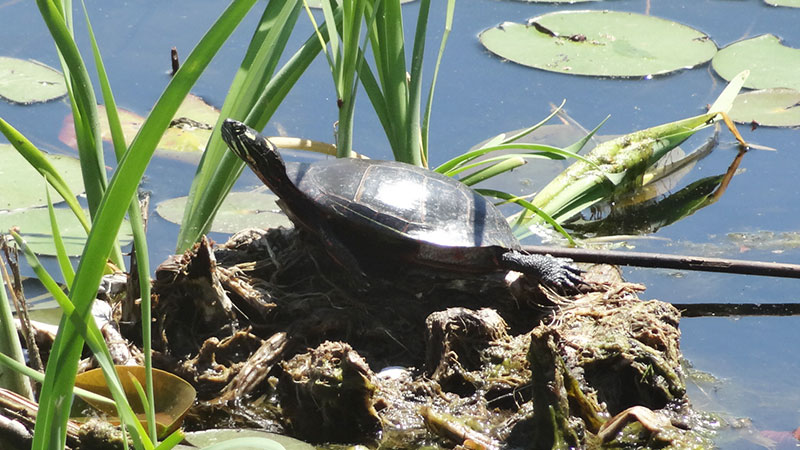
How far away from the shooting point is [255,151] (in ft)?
8.18

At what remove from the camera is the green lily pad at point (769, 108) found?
12.7 ft

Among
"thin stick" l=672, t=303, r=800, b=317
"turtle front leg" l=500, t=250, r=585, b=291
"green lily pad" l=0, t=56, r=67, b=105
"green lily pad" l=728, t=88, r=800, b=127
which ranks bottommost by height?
"thin stick" l=672, t=303, r=800, b=317

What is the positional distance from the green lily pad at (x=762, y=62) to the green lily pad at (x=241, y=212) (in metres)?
2.32

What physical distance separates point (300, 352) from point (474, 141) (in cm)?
161

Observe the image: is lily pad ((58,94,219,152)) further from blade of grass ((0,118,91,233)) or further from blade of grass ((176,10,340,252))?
blade of grass ((0,118,91,233))

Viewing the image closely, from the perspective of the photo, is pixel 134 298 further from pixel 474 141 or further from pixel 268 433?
pixel 474 141

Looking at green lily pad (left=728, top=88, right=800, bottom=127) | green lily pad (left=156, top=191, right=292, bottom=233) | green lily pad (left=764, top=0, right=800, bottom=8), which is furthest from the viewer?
green lily pad (left=764, top=0, right=800, bottom=8)

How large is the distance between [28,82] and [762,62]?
3529 millimetres

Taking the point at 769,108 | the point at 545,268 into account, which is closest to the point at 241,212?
the point at 545,268

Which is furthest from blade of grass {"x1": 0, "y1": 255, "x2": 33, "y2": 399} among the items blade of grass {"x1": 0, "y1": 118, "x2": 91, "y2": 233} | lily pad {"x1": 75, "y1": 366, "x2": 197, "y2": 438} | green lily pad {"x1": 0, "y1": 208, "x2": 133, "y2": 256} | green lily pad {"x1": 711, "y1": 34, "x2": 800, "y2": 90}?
green lily pad {"x1": 711, "y1": 34, "x2": 800, "y2": 90}

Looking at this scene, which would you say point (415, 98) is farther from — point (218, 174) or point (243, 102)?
point (218, 174)

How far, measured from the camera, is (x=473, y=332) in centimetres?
226

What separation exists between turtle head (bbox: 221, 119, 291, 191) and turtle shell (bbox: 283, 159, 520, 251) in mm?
40

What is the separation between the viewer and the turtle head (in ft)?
8.20
